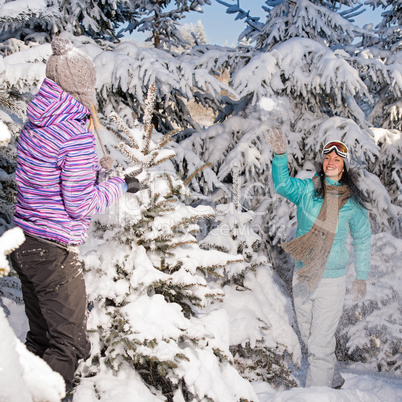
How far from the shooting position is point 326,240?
3.43 meters

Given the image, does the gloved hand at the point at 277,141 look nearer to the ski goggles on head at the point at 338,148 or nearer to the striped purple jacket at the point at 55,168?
the ski goggles on head at the point at 338,148

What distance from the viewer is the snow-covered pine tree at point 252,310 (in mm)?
3582

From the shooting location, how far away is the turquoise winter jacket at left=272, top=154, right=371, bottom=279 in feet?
11.4

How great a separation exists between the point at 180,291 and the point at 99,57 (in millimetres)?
3771

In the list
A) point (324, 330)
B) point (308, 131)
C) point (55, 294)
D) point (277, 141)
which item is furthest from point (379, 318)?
point (55, 294)

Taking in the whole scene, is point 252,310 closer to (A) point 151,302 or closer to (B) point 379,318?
(A) point 151,302

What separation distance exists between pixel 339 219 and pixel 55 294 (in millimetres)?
2753

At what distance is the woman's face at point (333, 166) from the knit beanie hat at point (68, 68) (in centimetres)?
251

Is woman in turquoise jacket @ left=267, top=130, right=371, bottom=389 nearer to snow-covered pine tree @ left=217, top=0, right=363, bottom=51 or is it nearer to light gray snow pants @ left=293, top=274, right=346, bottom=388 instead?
light gray snow pants @ left=293, top=274, right=346, bottom=388

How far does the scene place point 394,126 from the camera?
25.4 feet

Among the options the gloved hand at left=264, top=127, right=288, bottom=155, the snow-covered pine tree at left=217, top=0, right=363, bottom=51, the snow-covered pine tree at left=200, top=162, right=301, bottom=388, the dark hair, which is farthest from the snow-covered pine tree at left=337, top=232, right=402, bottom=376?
the snow-covered pine tree at left=217, top=0, right=363, bottom=51

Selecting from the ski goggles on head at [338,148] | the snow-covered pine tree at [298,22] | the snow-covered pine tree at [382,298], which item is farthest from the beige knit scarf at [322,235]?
the snow-covered pine tree at [298,22]

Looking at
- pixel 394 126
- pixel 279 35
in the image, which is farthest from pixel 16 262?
pixel 394 126

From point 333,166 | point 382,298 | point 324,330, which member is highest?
point 333,166
